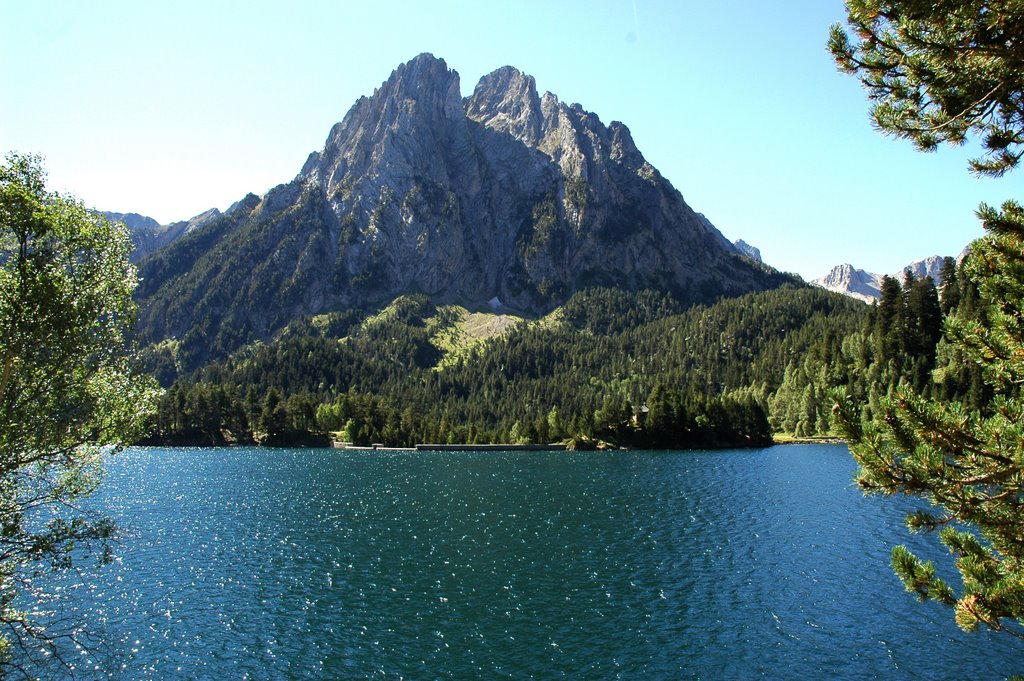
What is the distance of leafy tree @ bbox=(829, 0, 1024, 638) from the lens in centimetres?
1011

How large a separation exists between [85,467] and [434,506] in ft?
206

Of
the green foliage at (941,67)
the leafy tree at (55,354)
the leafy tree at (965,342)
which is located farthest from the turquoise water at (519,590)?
the green foliage at (941,67)

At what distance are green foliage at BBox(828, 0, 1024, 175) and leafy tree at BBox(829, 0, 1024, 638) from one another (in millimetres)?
21

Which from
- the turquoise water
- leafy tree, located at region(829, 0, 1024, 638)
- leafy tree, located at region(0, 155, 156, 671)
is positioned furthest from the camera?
A: the turquoise water

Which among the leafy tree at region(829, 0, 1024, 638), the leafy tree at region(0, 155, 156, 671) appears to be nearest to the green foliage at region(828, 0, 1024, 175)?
the leafy tree at region(829, 0, 1024, 638)

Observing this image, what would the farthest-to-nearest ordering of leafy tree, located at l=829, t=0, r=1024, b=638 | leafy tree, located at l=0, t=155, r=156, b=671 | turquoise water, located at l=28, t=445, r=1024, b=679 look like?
1. turquoise water, located at l=28, t=445, r=1024, b=679
2. leafy tree, located at l=0, t=155, r=156, b=671
3. leafy tree, located at l=829, t=0, r=1024, b=638

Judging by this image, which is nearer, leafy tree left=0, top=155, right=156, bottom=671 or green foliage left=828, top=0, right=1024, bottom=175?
green foliage left=828, top=0, right=1024, bottom=175

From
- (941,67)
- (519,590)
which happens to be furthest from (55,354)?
(519,590)

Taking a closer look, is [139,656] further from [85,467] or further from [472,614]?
[472,614]

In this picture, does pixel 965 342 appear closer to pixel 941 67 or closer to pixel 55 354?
pixel 941 67

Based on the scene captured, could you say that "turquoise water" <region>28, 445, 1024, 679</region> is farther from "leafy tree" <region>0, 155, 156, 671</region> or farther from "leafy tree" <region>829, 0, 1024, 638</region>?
"leafy tree" <region>829, 0, 1024, 638</region>

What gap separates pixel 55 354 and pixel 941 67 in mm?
31771

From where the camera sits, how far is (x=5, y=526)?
23422mm

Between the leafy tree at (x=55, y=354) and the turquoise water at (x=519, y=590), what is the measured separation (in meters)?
14.8
